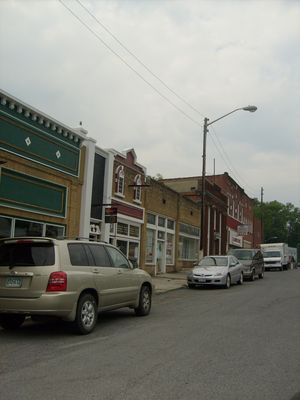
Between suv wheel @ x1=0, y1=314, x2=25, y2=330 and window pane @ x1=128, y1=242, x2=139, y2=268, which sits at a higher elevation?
window pane @ x1=128, y1=242, x2=139, y2=268

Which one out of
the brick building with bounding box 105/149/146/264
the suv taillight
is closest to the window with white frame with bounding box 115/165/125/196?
the brick building with bounding box 105/149/146/264

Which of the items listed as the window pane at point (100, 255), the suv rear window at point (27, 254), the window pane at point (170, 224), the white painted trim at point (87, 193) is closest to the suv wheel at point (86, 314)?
the window pane at point (100, 255)

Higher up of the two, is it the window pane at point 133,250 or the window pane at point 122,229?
the window pane at point 122,229

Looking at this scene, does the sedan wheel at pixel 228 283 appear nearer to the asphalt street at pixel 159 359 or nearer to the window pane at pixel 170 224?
the asphalt street at pixel 159 359

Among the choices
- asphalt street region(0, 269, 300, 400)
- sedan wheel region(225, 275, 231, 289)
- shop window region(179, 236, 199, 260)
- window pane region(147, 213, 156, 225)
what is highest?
window pane region(147, 213, 156, 225)

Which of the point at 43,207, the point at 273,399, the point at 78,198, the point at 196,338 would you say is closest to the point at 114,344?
the point at 196,338

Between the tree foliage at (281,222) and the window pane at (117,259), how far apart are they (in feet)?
292

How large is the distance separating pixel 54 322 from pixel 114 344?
2785mm

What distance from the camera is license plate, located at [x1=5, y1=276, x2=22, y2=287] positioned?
29.5 feet

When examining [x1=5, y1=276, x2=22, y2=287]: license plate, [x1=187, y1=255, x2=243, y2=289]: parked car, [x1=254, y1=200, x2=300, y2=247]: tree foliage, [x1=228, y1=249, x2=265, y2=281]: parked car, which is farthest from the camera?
[x1=254, y1=200, x2=300, y2=247]: tree foliage

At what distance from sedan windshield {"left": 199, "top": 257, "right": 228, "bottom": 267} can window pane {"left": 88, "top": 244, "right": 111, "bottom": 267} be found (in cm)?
1158

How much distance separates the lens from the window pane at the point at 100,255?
10.2m

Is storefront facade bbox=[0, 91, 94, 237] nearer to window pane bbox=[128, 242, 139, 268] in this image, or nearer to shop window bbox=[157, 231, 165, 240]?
window pane bbox=[128, 242, 139, 268]

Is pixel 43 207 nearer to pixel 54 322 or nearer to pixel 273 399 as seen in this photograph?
pixel 54 322
